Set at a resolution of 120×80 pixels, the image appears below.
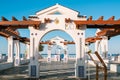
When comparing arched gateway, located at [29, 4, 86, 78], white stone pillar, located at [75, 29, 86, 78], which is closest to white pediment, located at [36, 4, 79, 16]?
arched gateway, located at [29, 4, 86, 78]

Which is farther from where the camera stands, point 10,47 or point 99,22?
point 10,47

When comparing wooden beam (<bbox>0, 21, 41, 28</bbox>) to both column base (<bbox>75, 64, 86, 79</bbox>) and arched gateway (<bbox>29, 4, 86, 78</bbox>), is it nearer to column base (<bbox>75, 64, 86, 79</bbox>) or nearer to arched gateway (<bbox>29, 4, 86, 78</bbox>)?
arched gateway (<bbox>29, 4, 86, 78</bbox>)

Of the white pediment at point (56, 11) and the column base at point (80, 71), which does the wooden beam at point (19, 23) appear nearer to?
the white pediment at point (56, 11)

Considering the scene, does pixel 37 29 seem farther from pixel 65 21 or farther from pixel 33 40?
pixel 65 21

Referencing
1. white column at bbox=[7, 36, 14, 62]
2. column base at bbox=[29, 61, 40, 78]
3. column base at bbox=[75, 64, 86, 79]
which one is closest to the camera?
column base at bbox=[75, 64, 86, 79]

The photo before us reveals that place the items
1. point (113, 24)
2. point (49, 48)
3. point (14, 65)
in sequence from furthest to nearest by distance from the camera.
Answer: point (49, 48), point (14, 65), point (113, 24)

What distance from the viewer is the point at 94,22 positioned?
19.3 metres

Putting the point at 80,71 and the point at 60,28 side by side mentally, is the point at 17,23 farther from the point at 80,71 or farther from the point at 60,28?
the point at 80,71

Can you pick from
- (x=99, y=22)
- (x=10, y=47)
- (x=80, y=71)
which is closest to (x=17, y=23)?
(x=80, y=71)

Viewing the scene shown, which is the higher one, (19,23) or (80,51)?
(19,23)

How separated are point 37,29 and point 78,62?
13.6ft

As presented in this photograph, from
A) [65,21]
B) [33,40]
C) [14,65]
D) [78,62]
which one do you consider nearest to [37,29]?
[33,40]

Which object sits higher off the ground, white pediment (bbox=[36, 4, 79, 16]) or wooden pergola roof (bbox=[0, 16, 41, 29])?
white pediment (bbox=[36, 4, 79, 16])

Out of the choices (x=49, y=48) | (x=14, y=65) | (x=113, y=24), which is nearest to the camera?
(x=113, y=24)
